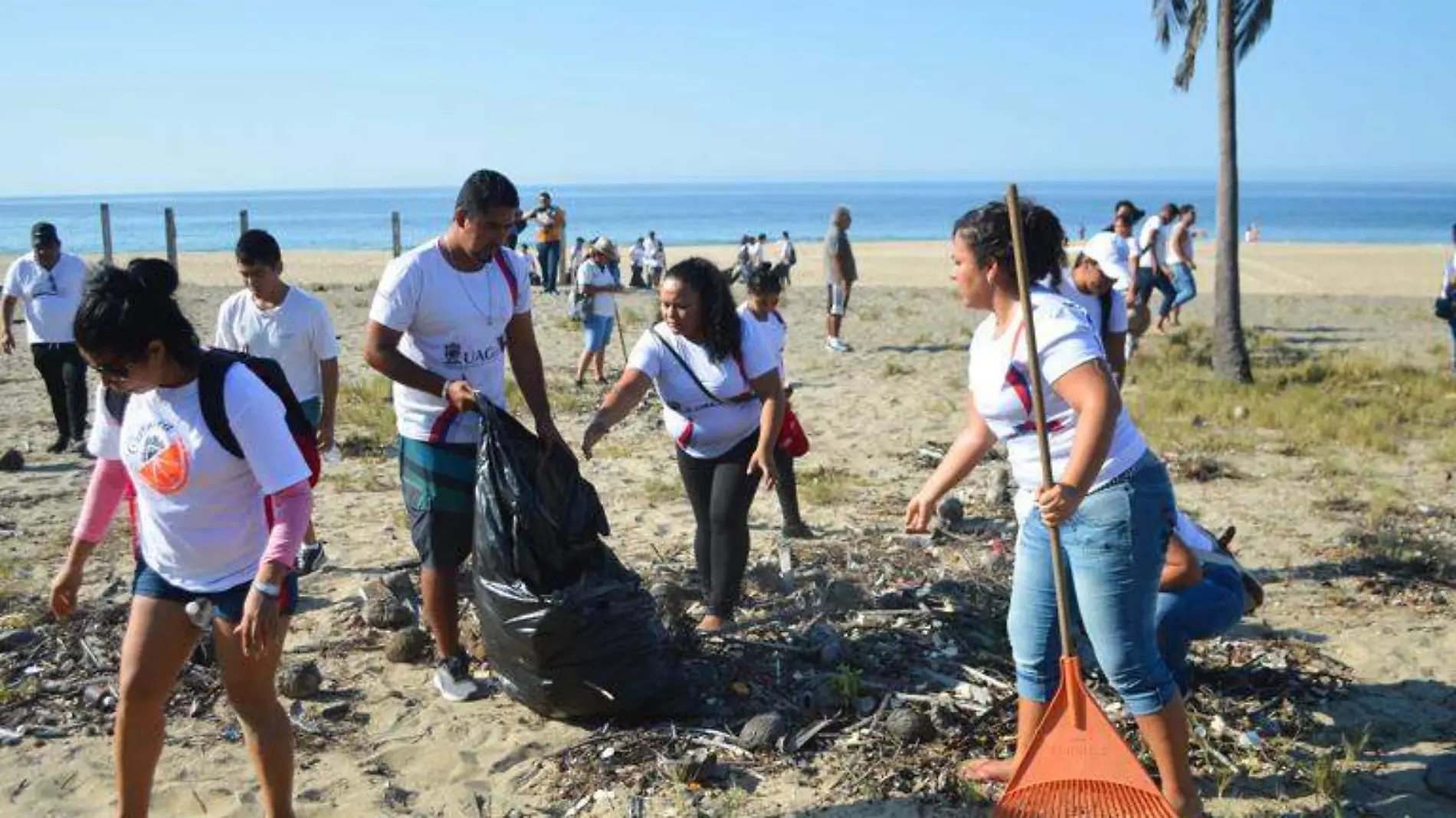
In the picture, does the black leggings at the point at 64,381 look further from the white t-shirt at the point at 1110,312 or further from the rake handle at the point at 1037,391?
the rake handle at the point at 1037,391

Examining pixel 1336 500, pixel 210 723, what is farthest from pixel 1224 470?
pixel 210 723

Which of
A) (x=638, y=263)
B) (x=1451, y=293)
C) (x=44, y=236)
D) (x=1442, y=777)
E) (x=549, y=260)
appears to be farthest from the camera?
(x=638, y=263)

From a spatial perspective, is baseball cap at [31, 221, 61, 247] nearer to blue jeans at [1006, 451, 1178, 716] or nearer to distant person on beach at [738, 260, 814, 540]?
distant person on beach at [738, 260, 814, 540]

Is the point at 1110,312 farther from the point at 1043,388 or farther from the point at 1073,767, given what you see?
the point at 1073,767

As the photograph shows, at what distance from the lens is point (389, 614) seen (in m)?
5.24

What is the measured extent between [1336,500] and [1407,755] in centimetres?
371

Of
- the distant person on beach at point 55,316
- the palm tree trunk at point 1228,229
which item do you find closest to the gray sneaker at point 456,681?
the distant person on beach at point 55,316

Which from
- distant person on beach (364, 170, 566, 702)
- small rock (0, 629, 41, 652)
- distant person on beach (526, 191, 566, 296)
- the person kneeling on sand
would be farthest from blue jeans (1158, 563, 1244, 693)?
distant person on beach (526, 191, 566, 296)

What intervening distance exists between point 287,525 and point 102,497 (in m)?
0.68

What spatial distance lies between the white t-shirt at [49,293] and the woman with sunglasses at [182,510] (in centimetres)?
604

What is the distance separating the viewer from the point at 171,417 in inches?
120

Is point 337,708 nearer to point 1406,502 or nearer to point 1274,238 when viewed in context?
point 1406,502

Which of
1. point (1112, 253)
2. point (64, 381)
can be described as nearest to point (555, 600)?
point (1112, 253)

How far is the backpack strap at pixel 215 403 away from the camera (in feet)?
9.90
